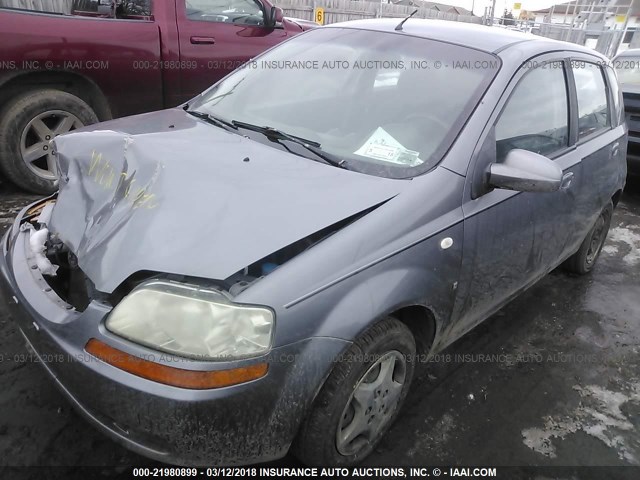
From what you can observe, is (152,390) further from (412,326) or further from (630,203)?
(630,203)

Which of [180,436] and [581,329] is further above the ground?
[180,436]

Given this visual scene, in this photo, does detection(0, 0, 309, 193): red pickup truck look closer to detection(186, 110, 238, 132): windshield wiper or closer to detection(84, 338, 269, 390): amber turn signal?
detection(186, 110, 238, 132): windshield wiper

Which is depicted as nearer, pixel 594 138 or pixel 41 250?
pixel 41 250

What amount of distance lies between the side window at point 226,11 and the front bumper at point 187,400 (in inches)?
160

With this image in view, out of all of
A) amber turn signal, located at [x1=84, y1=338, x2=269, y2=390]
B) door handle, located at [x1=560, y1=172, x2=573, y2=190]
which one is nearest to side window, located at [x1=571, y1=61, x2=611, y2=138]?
door handle, located at [x1=560, y1=172, x2=573, y2=190]

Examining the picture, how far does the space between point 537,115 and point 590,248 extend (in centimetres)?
180

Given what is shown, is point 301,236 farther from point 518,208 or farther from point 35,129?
point 35,129

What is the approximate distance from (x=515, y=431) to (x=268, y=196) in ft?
5.54

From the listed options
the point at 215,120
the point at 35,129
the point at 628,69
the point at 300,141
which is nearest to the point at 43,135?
the point at 35,129

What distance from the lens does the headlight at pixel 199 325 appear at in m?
1.58

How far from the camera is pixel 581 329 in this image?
3371 mm

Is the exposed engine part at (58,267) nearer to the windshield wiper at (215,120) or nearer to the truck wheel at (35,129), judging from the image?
the windshield wiper at (215,120)

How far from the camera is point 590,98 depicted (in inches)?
129

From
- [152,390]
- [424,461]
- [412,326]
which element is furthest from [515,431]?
[152,390]
